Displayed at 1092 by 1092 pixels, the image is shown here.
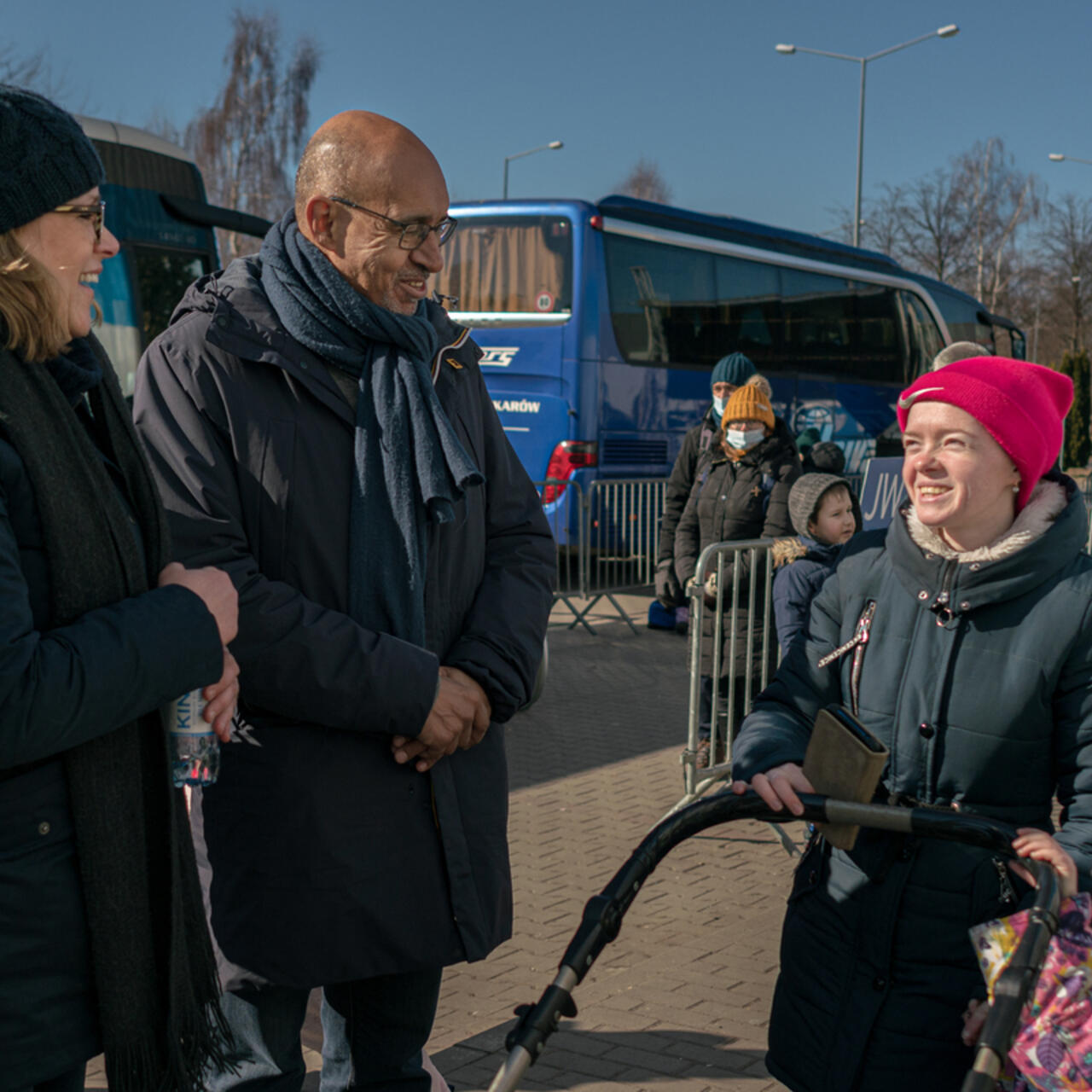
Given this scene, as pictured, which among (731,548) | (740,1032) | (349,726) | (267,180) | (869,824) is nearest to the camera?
(869,824)

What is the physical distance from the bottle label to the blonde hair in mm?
584

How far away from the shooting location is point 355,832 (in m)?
2.45

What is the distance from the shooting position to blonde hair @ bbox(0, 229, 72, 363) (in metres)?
1.94

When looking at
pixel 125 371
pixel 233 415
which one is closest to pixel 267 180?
pixel 125 371

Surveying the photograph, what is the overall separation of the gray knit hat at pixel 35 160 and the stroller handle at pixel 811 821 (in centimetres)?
129

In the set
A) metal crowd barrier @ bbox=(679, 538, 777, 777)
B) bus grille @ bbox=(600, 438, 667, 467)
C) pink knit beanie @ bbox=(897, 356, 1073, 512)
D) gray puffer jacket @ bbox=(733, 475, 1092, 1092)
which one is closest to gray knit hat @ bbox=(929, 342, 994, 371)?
metal crowd barrier @ bbox=(679, 538, 777, 777)

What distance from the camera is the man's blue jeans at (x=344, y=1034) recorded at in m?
2.51

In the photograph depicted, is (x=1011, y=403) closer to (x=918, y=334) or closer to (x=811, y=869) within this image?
(x=811, y=869)

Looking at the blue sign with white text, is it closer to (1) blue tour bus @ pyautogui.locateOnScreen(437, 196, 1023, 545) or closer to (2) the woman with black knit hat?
(2) the woman with black knit hat

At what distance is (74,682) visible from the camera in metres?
1.85

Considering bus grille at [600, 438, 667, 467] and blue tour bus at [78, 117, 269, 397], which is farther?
bus grille at [600, 438, 667, 467]

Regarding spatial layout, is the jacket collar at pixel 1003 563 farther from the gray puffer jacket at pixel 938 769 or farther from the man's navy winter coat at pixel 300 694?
the man's navy winter coat at pixel 300 694

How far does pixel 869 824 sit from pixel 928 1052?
1.65 ft

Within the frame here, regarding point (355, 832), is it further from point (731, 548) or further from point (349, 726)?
A: point (731, 548)
